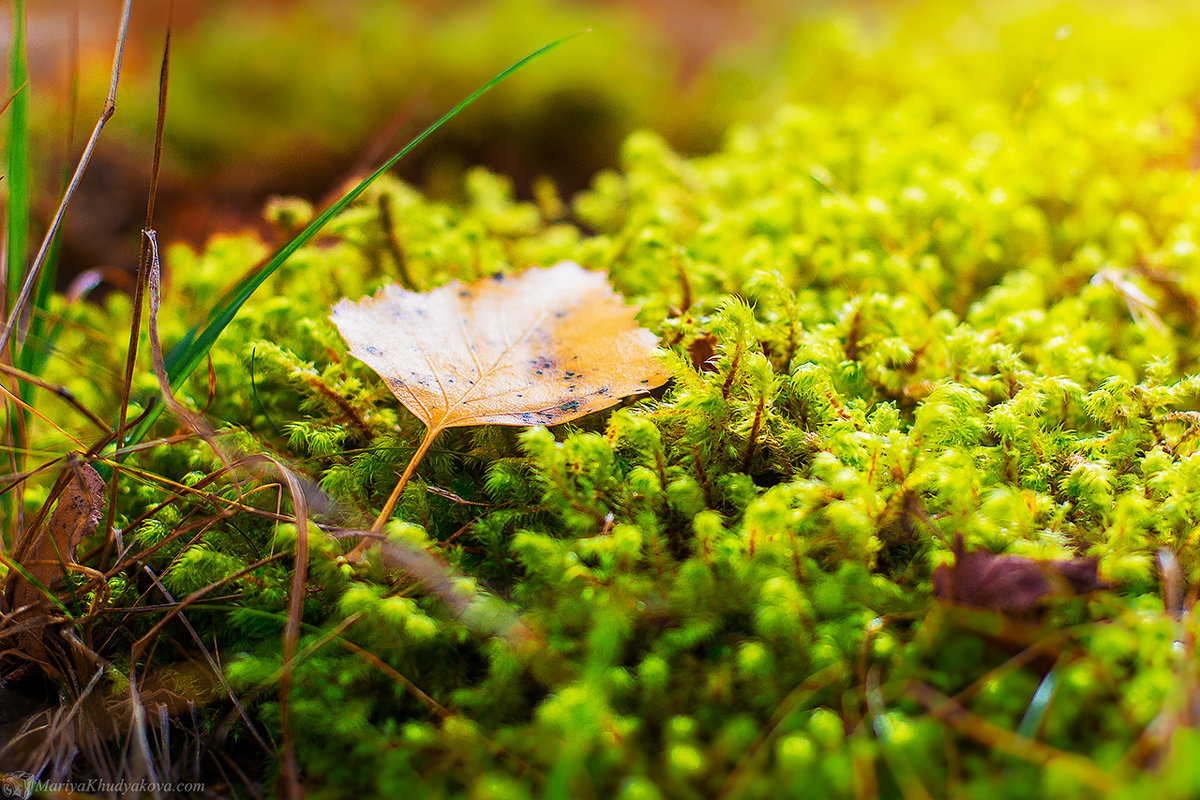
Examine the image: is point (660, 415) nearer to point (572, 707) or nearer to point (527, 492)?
point (527, 492)

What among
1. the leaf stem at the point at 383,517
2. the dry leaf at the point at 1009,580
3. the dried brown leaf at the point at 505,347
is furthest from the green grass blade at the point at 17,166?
the dry leaf at the point at 1009,580

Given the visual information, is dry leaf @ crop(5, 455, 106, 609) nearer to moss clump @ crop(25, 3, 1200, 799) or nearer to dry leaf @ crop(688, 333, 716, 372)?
moss clump @ crop(25, 3, 1200, 799)

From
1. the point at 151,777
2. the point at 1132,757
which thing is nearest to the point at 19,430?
the point at 151,777

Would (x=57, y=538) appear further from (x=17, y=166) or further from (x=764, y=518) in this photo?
(x=764, y=518)

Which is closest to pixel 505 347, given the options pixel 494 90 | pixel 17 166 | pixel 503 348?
pixel 503 348

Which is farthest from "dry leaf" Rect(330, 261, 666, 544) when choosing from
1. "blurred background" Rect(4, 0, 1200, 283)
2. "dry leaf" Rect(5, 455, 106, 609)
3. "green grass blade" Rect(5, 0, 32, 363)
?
"blurred background" Rect(4, 0, 1200, 283)

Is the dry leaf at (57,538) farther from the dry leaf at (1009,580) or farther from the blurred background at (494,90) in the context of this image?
the blurred background at (494,90)

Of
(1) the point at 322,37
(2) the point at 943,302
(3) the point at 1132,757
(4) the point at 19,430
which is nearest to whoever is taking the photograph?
(3) the point at 1132,757
